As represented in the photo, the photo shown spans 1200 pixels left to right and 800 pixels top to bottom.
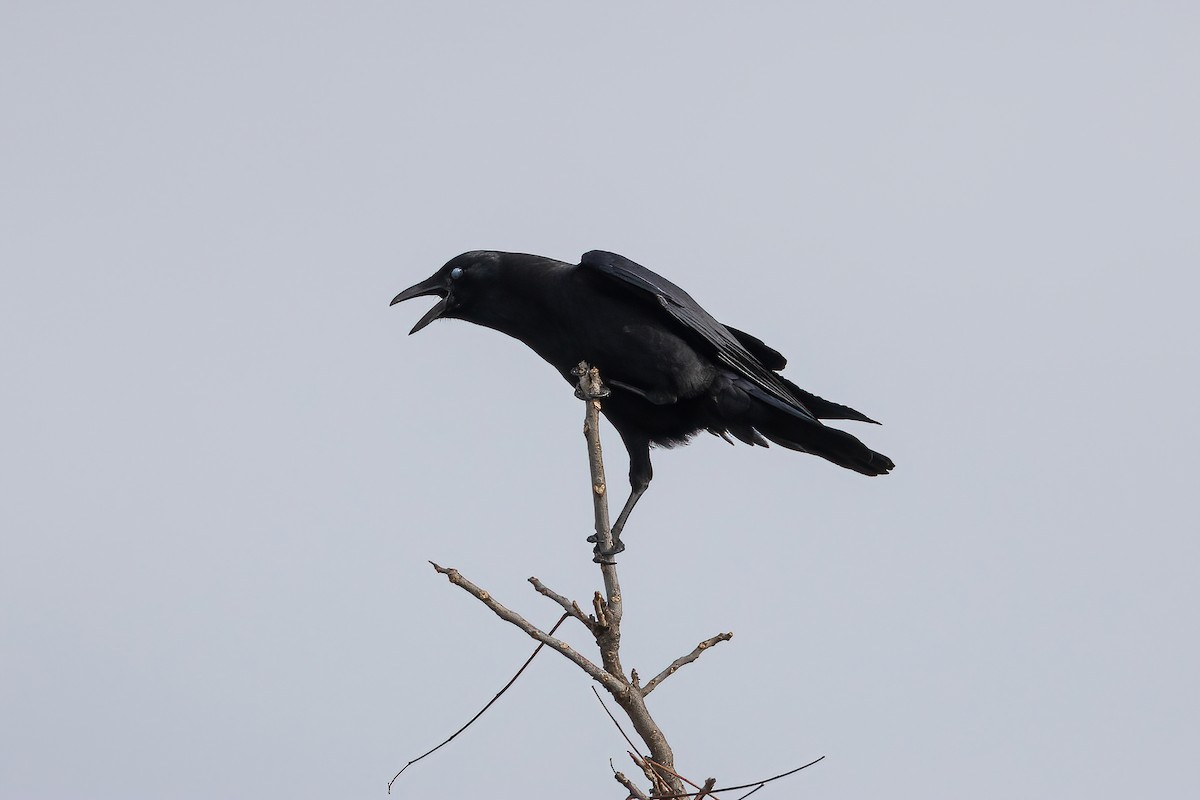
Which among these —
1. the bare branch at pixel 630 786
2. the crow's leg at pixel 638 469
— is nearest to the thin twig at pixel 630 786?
the bare branch at pixel 630 786

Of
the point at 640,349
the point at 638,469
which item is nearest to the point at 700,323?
the point at 640,349

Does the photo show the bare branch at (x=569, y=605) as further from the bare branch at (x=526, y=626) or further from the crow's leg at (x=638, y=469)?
the crow's leg at (x=638, y=469)

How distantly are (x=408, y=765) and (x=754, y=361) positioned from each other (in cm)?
234

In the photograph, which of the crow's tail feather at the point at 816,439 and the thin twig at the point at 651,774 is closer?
the thin twig at the point at 651,774

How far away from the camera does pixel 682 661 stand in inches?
153

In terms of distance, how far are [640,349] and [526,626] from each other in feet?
5.12

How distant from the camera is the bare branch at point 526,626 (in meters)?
3.68

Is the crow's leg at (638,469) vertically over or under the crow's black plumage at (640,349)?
under

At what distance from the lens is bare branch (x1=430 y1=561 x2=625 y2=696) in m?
3.68

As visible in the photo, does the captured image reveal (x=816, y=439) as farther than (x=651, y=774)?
Yes

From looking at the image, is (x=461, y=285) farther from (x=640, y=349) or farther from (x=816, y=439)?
(x=816, y=439)

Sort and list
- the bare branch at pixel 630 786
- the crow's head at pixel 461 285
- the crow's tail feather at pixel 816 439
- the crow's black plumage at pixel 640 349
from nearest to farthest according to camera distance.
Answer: the bare branch at pixel 630 786, the crow's black plumage at pixel 640 349, the crow's tail feather at pixel 816 439, the crow's head at pixel 461 285

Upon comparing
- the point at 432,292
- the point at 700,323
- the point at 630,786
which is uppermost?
the point at 432,292

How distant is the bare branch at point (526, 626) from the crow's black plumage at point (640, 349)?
50.0 inches
